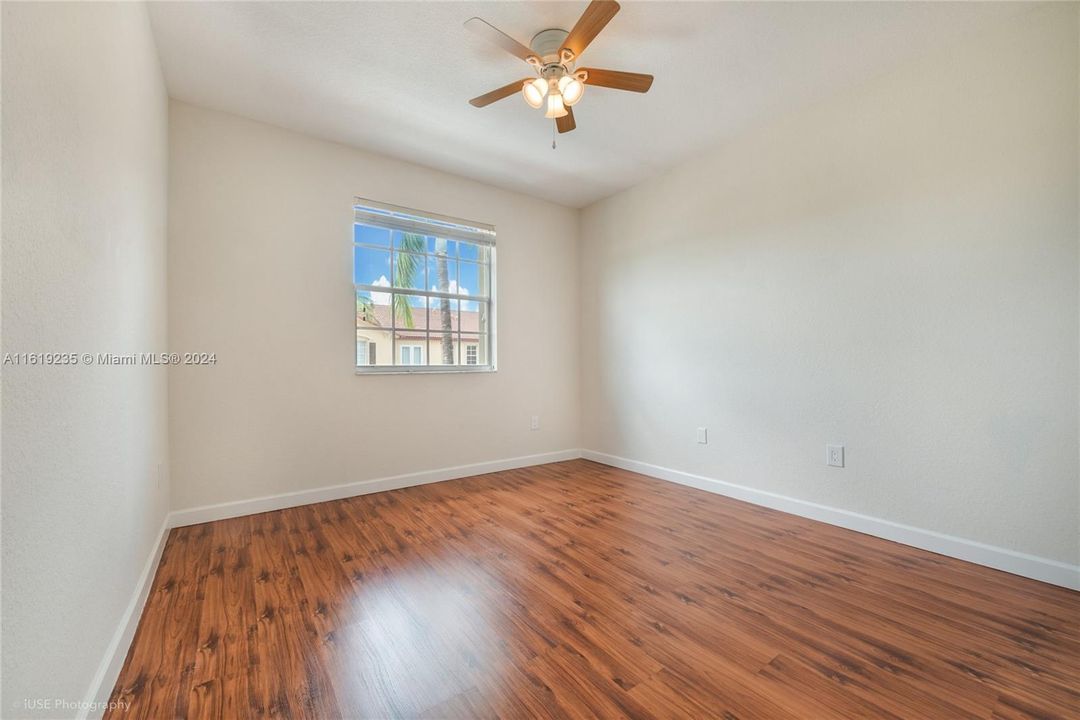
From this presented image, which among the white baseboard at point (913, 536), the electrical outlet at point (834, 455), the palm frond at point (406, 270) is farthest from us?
the palm frond at point (406, 270)

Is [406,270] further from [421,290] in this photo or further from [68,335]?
[68,335]

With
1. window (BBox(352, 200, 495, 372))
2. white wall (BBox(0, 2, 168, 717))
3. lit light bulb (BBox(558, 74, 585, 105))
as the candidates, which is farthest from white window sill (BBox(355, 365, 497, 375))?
lit light bulb (BBox(558, 74, 585, 105))

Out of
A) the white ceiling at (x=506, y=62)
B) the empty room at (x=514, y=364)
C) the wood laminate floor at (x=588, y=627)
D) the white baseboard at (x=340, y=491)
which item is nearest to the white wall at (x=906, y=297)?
the empty room at (x=514, y=364)

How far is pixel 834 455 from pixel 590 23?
8.70 ft

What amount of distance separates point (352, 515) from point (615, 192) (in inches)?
138

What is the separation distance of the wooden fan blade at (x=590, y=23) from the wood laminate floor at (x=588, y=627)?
2355 millimetres

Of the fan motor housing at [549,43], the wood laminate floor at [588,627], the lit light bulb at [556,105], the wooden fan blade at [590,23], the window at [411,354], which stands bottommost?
the wood laminate floor at [588,627]

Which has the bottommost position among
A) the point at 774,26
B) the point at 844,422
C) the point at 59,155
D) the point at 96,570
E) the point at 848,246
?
the point at 96,570

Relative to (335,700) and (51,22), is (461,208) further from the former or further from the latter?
(335,700)

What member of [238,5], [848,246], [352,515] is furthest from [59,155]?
[848,246]

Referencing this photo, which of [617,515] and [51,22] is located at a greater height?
[51,22]

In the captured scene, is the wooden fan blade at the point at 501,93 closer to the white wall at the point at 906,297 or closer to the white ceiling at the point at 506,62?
the white ceiling at the point at 506,62

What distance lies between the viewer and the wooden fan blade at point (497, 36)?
179cm

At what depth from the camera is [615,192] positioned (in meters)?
4.10
